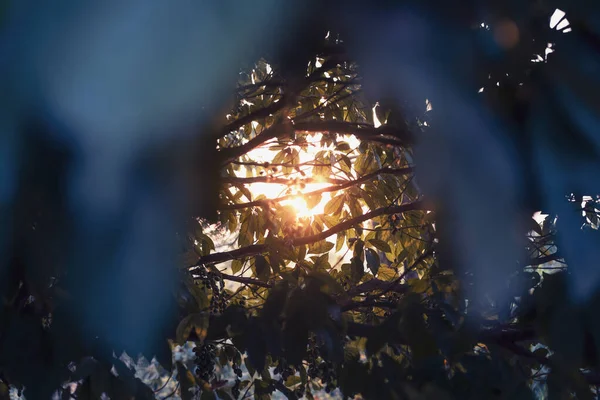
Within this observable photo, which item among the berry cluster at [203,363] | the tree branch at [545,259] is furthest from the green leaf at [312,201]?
the tree branch at [545,259]

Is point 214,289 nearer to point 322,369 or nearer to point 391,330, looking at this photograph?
point 322,369

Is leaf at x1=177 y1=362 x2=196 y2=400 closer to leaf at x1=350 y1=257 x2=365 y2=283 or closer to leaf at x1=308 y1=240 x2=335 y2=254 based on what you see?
leaf at x1=350 y1=257 x2=365 y2=283

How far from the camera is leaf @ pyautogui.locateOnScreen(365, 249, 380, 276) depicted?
2.28 meters

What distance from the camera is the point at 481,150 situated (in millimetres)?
1330

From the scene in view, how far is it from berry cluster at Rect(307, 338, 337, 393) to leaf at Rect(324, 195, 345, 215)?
817 mm

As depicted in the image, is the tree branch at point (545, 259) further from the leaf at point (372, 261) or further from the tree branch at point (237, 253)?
the tree branch at point (237, 253)

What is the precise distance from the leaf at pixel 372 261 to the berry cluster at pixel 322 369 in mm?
458

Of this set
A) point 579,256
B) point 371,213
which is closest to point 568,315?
point 579,256

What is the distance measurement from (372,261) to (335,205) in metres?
0.45

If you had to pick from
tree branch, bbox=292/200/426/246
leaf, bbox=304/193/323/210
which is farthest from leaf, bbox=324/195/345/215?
tree branch, bbox=292/200/426/246

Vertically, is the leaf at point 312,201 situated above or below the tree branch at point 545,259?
above

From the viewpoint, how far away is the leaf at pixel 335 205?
2.65 m

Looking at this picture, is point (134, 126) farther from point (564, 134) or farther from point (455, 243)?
point (564, 134)

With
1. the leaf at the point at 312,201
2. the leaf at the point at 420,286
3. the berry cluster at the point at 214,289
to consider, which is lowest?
the berry cluster at the point at 214,289
